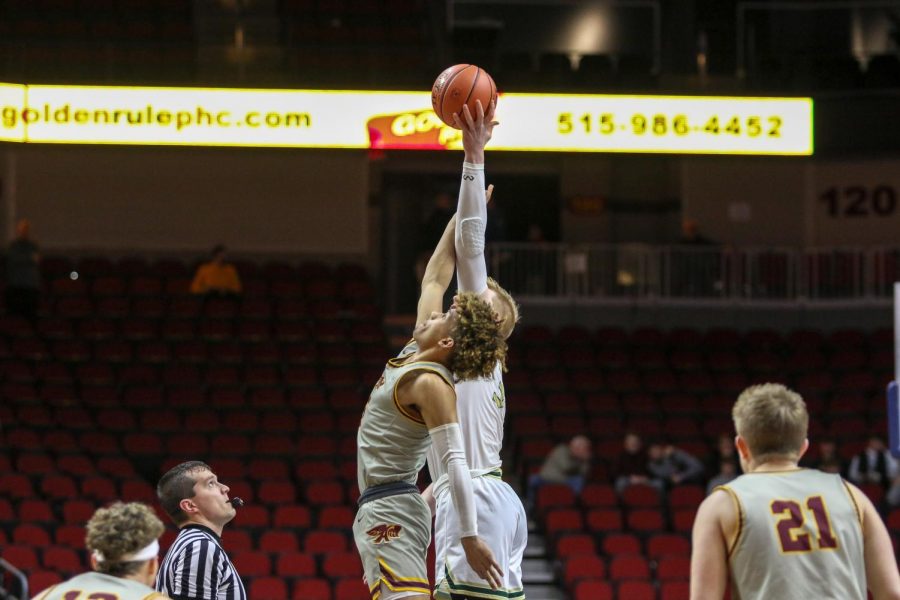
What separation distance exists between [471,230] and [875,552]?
180cm

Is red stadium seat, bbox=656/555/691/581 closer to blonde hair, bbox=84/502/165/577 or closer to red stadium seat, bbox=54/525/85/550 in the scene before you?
red stadium seat, bbox=54/525/85/550

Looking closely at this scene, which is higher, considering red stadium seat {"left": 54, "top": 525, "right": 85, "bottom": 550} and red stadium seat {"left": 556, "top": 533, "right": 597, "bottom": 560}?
red stadium seat {"left": 54, "top": 525, "right": 85, "bottom": 550}

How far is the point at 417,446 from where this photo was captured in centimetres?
419

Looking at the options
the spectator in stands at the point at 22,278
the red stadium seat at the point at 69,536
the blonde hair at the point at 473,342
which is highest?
the spectator in stands at the point at 22,278

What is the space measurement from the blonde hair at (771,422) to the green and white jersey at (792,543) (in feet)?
0.22

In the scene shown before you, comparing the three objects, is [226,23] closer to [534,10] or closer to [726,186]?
[534,10]

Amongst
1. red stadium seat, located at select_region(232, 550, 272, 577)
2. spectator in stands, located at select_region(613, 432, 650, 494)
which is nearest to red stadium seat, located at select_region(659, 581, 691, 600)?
spectator in stands, located at select_region(613, 432, 650, 494)

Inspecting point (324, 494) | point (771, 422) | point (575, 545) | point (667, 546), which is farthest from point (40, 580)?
point (771, 422)

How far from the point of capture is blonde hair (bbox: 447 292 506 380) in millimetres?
4035

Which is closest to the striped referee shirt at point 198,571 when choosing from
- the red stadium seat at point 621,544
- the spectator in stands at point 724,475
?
the red stadium seat at point 621,544

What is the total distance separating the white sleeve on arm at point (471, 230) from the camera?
447 cm

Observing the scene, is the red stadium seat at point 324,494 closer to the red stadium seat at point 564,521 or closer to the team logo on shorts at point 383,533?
the red stadium seat at point 564,521

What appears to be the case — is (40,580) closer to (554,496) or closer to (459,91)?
(554,496)

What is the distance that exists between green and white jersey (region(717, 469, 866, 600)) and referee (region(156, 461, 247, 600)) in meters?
1.83
